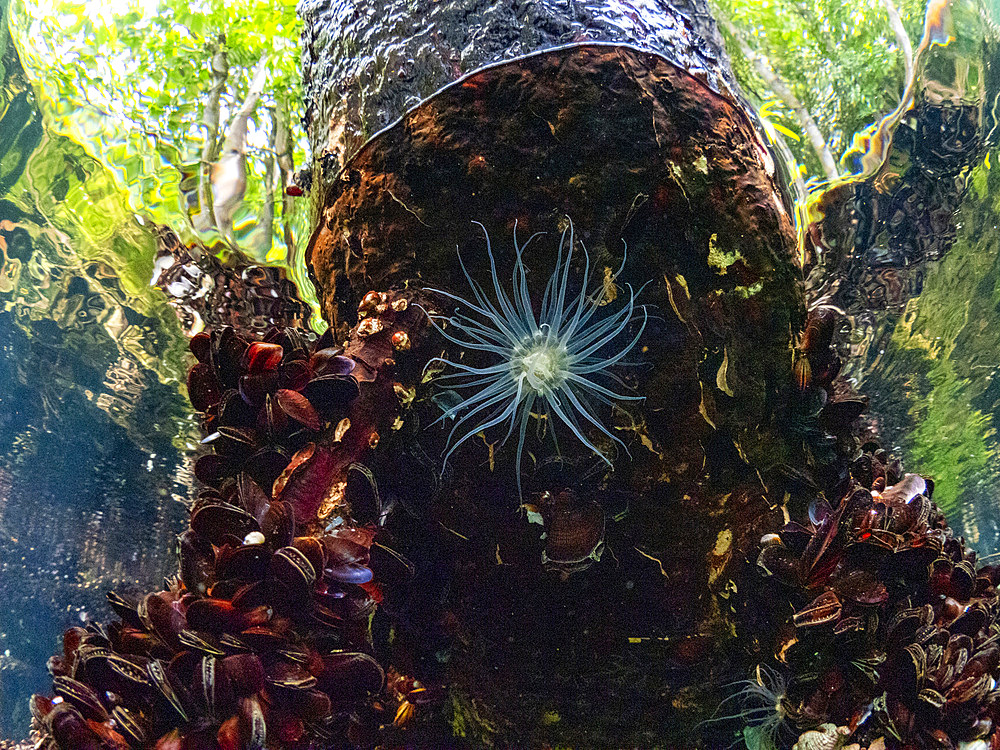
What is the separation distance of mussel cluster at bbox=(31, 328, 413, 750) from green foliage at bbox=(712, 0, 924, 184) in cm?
347

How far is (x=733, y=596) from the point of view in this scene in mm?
2430

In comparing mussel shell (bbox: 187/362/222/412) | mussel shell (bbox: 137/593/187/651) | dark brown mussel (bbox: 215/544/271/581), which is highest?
mussel shell (bbox: 187/362/222/412)

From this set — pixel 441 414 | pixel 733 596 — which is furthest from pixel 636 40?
pixel 733 596

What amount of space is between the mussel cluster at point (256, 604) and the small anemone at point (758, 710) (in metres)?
1.46

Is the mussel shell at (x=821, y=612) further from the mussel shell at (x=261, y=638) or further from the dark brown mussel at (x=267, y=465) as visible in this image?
the dark brown mussel at (x=267, y=465)

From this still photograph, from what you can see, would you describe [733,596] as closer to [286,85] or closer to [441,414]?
[441,414]

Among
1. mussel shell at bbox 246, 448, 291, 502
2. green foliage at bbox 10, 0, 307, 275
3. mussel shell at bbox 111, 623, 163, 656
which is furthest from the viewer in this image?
green foliage at bbox 10, 0, 307, 275

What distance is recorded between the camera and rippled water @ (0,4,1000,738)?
382cm

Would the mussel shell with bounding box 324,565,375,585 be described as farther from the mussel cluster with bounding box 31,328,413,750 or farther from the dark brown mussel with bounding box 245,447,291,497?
the dark brown mussel with bounding box 245,447,291,497

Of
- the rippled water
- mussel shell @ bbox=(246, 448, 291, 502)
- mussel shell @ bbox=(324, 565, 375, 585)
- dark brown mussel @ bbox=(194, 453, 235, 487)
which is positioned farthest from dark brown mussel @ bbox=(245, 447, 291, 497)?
the rippled water

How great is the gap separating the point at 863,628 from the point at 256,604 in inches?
92.9

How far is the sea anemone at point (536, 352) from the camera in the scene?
223 cm

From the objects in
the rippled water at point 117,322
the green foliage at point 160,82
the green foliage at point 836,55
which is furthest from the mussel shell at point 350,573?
the green foliage at point 836,55

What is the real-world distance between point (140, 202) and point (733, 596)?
426cm
